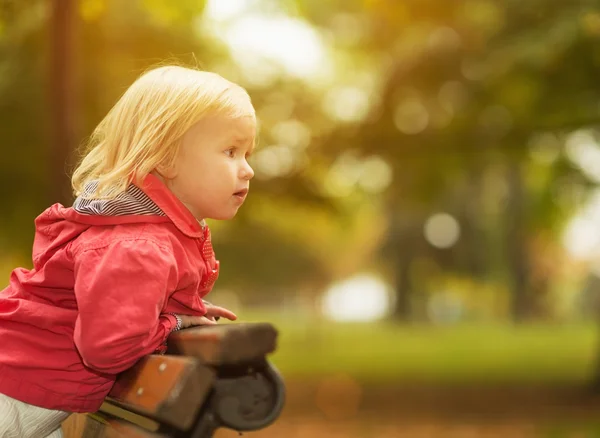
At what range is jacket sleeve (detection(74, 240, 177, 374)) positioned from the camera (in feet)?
5.84

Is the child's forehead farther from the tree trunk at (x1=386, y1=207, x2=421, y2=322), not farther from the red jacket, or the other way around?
the tree trunk at (x1=386, y1=207, x2=421, y2=322)

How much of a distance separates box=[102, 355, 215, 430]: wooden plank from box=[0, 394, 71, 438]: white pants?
0.45m

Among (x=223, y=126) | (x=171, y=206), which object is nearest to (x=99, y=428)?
(x=171, y=206)

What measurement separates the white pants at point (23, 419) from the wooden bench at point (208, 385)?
1.17ft

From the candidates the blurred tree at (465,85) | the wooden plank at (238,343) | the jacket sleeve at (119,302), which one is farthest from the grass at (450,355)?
the wooden plank at (238,343)

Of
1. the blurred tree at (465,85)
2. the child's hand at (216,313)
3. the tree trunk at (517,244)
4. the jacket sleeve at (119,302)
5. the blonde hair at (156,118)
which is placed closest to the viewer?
the jacket sleeve at (119,302)

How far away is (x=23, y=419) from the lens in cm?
209

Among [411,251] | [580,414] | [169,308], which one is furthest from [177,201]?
[411,251]

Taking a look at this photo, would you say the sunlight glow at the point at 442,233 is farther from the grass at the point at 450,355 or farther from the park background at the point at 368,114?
the park background at the point at 368,114

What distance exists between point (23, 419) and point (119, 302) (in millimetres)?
524

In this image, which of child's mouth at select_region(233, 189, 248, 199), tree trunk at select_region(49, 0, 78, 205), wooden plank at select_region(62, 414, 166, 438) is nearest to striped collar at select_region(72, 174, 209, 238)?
child's mouth at select_region(233, 189, 248, 199)

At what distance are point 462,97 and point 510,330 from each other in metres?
18.8

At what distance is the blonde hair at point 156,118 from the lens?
2107 mm

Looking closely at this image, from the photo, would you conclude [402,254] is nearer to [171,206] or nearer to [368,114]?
[368,114]
